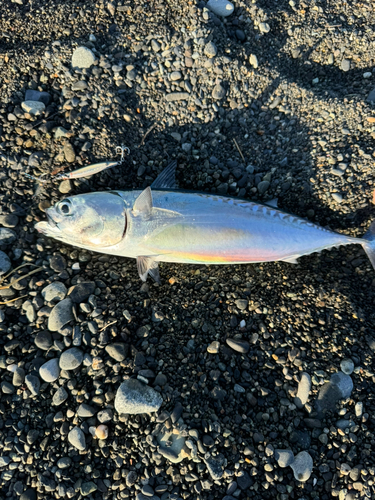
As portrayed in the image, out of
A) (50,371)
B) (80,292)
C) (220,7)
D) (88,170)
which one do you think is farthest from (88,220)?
(220,7)

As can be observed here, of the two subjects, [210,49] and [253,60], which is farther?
[253,60]

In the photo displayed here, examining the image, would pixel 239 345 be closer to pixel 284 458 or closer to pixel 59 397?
pixel 284 458

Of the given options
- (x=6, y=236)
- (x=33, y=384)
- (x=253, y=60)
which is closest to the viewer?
(x=33, y=384)

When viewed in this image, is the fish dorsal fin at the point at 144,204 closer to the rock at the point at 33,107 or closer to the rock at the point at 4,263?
the rock at the point at 4,263

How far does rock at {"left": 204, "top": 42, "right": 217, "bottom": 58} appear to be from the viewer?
2.89 m

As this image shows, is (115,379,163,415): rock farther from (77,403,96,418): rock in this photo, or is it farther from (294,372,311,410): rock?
(294,372,311,410): rock

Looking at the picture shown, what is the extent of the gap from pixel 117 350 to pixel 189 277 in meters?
0.90

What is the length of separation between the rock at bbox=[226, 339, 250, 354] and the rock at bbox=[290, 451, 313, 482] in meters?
0.76

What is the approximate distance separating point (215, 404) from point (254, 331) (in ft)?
2.08

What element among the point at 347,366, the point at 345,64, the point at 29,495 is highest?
the point at 345,64

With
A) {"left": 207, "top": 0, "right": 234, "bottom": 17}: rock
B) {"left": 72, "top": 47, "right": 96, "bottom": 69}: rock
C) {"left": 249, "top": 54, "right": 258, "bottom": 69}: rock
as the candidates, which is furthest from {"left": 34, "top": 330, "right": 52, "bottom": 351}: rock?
{"left": 207, "top": 0, "right": 234, "bottom": 17}: rock

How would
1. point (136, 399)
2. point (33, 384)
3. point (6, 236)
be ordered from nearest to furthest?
point (136, 399)
point (33, 384)
point (6, 236)

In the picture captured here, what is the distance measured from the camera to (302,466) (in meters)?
2.09

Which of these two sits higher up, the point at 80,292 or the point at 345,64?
the point at 345,64
